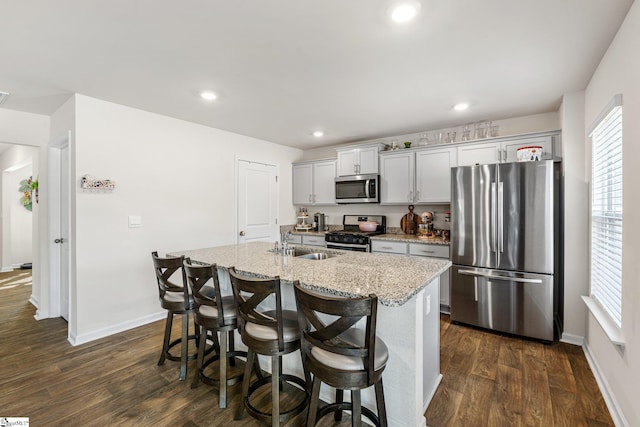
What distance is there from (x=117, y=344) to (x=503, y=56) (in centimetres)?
420

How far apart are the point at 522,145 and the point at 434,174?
1.00m

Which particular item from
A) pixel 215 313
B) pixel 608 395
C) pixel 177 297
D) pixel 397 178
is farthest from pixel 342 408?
pixel 397 178

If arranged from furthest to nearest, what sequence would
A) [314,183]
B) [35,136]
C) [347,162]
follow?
[314,183], [347,162], [35,136]

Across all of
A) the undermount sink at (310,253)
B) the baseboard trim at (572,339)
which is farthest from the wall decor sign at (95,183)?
the baseboard trim at (572,339)

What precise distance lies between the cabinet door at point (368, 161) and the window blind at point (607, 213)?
8.03ft

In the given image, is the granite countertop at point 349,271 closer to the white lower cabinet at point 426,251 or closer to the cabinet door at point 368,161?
the white lower cabinet at point 426,251

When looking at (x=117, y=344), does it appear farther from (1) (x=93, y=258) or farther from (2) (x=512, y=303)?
(2) (x=512, y=303)

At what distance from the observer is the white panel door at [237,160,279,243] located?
4.48m

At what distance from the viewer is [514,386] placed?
219cm

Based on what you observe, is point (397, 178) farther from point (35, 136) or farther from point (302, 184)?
point (35, 136)

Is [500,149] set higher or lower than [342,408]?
higher

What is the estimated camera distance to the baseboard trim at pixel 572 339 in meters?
2.82

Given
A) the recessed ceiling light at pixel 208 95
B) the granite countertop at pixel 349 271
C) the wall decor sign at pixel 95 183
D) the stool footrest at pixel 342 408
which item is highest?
the recessed ceiling light at pixel 208 95

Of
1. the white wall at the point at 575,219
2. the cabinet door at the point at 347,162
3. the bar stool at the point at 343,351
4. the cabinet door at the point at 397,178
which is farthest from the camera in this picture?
the cabinet door at the point at 347,162
